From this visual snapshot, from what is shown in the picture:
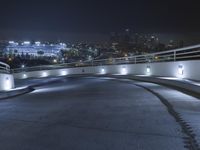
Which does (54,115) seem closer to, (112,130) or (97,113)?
(97,113)

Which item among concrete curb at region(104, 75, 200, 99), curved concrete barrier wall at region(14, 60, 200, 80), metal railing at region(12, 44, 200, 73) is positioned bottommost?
concrete curb at region(104, 75, 200, 99)

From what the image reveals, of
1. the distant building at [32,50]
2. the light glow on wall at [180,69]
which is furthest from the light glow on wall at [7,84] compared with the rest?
the distant building at [32,50]

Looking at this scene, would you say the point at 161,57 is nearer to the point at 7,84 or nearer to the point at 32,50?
the point at 7,84

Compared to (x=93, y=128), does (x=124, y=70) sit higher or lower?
higher

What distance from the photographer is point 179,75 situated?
2028cm

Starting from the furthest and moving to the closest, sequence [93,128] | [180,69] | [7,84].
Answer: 1. [7,84]
2. [180,69]
3. [93,128]

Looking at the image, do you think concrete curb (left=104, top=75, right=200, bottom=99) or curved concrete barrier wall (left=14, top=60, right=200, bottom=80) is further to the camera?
curved concrete barrier wall (left=14, top=60, right=200, bottom=80)

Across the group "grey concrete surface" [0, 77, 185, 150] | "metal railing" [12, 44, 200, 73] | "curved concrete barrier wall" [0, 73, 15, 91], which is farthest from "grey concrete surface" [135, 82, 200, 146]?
"curved concrete barrier wall" [0, 73, 15, 91]

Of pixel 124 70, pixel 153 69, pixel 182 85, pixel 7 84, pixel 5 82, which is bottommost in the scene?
pixel 7 84

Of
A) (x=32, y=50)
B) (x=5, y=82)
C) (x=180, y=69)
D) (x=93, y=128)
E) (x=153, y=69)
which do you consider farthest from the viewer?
(x=32, y=50)

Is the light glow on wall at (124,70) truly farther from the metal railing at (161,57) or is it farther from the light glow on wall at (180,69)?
the light glow on wall at (180,69)

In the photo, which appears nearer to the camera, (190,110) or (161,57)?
(190,110)

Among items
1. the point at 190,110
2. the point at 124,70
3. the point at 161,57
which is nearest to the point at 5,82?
the point at 161,57

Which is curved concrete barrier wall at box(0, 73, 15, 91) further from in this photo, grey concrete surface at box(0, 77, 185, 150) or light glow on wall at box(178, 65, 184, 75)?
grey concrete surface at box(0, 77, 185, 150)
